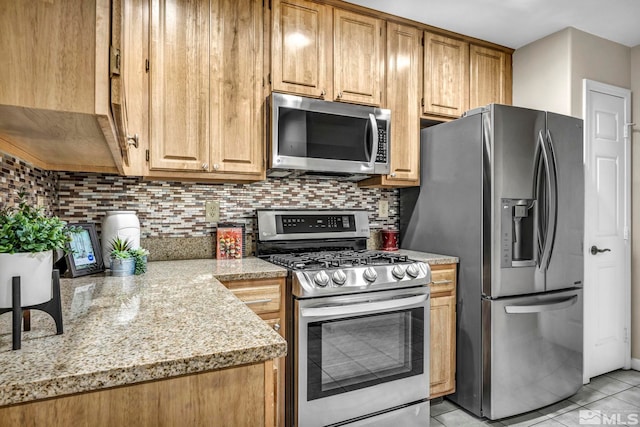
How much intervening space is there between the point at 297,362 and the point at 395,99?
5.80ft

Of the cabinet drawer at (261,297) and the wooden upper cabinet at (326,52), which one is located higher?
the wooden upper cabinet at (326,52)

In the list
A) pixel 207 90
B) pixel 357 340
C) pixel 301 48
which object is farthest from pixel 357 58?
pixel 357 340

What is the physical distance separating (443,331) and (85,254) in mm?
1970

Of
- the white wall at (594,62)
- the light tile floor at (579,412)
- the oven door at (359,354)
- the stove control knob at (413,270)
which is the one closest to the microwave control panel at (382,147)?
the stove control knob at (413,270)

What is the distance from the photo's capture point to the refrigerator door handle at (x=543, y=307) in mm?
2168

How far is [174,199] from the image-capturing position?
90.3 inches

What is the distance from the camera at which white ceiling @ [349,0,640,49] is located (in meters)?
2.38

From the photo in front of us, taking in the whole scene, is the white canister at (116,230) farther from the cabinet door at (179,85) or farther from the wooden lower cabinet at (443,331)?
the wooden lower cabinet at (443,331)

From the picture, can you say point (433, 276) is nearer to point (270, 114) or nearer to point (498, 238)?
point (498, 238)

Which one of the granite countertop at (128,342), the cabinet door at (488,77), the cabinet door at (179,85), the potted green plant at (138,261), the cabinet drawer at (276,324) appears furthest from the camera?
the cabinet door at (488,77)

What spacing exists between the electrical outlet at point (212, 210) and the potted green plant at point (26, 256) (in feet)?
4.93

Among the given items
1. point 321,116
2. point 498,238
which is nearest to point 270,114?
point 321,116

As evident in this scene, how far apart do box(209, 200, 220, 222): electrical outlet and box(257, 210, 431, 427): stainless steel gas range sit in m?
0.51

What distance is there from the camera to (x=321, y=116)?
230 centimetres
